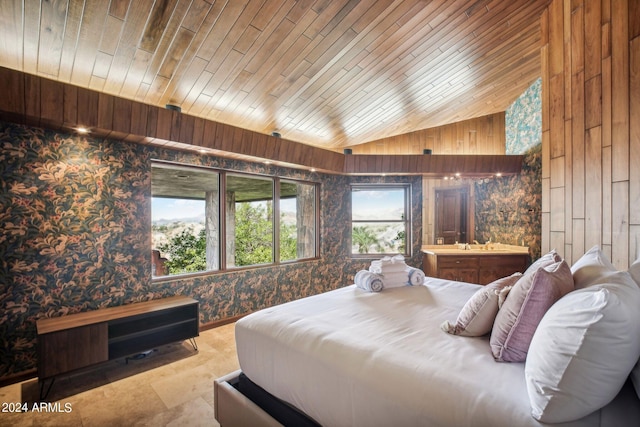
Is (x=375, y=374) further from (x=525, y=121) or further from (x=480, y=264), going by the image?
(x=525, y=121)

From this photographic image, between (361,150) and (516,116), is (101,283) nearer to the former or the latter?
(361,150)

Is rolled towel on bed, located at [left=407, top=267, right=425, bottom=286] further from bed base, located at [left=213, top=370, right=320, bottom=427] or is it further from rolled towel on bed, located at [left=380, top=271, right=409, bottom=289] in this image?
bed base, located at [left=213, top=370, right=320, bottom=427]

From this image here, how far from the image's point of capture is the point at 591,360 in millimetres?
832

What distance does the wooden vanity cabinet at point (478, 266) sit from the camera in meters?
4.18

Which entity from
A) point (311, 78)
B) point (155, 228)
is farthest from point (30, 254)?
point (311, 78)

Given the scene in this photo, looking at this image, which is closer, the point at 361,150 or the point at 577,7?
the point at 577,7

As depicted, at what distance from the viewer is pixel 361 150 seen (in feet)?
16.3

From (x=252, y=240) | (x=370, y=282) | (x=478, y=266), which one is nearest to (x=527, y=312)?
(x=370, y=282)

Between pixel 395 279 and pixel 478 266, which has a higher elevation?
pixel 395 279

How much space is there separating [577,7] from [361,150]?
312 centimetres

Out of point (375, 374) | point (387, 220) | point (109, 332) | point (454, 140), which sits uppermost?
point (454, 140)

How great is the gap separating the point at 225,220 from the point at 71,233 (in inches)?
59.1

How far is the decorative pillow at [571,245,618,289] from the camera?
3.84ft

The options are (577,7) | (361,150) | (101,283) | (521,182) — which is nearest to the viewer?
(577,7)
